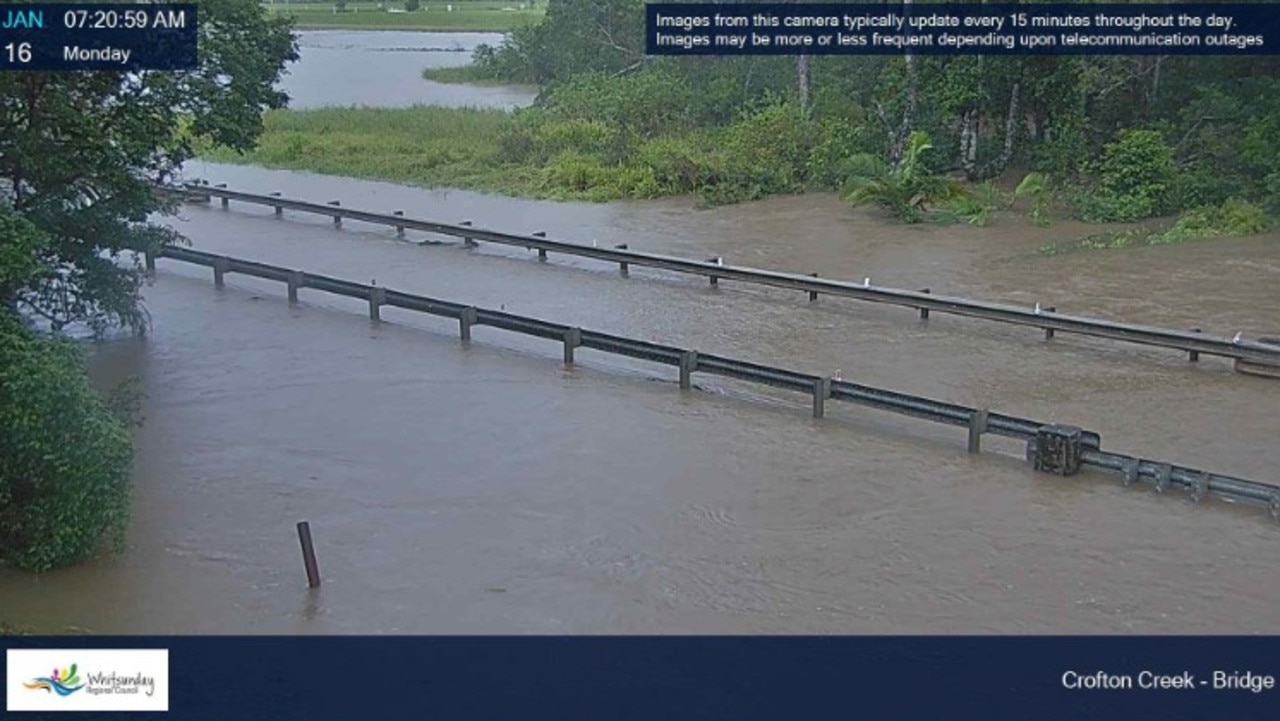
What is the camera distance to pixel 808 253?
84.6 ft

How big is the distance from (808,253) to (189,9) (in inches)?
476

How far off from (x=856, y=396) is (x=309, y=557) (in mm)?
6536

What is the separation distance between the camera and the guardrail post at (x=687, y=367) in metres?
17.2

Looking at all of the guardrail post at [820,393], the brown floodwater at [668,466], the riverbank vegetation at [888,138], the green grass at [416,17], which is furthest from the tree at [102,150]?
the green grass at [416,17]

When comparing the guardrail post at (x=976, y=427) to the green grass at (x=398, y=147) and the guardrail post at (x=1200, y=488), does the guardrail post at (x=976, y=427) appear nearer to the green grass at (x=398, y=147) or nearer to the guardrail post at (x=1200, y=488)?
the guardrail post at (x=1200, y=488)

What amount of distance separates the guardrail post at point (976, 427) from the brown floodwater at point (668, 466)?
17 centimetres
